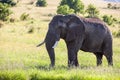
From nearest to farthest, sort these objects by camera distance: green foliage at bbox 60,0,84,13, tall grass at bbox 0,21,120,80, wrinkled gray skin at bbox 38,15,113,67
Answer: tall grass at bbox 0,21,120,80, wrinkled gray skin at bbox 38,15,113,67, green foliage at bbox 60,0,84,13

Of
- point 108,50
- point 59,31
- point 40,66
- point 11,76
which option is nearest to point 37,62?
point 40,66

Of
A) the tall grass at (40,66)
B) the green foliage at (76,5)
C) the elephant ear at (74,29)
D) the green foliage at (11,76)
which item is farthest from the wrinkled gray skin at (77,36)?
the green foliage at (76,5)

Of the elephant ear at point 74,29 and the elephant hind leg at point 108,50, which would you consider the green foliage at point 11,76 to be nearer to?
the elephant ear at point 74,29

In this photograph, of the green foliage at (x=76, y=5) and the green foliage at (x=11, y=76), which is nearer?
the green foliage at (x=11, y=76)

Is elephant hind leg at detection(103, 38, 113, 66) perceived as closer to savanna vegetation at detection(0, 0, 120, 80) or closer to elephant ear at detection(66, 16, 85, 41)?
savanna vegetation at detection(0, 0, 120, 80)

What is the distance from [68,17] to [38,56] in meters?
4.63

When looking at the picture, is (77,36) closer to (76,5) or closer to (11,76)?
(11,76)

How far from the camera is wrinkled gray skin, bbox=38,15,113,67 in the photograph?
17812mm

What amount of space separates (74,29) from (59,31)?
0.84 meters

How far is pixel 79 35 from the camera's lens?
18781 mm

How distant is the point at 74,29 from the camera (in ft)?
61.0

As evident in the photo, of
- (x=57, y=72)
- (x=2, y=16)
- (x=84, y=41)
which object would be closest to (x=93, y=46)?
(x=84, y=41)

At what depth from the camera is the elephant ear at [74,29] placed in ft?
60.4

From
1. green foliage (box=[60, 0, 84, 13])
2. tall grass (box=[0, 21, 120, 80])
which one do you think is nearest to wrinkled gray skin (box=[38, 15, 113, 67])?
tall grass (box=[0, 21, 120, 80])
